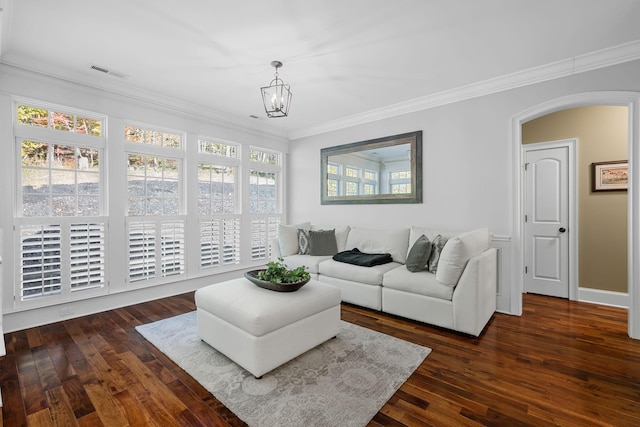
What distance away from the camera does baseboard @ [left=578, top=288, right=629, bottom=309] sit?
11.7ft

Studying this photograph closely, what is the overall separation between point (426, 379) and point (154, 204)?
144 inches

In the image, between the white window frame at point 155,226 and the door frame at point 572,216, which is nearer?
the white window frame at point 155,226

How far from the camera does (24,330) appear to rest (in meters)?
2.92

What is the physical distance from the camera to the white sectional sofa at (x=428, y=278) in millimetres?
2759

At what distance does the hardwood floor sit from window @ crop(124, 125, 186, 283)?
35.3 inches

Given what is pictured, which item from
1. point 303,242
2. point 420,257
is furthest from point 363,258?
point 303,242

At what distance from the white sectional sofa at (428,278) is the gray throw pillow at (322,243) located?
0.10m

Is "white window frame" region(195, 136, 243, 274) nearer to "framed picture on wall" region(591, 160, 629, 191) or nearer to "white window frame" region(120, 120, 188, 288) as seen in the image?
"white window frame" region(120, 120, 188, 288)

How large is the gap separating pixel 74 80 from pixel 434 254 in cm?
430

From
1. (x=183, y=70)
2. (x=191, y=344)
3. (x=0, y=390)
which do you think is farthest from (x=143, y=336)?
(x=183, y=70)

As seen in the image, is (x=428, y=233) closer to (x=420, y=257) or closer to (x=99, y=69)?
(x=420, y=257)

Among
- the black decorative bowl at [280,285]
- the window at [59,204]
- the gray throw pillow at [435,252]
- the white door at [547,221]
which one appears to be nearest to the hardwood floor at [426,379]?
the window at [59,204]

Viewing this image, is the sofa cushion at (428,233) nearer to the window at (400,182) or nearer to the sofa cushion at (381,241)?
the sofa cushion at (381,241)

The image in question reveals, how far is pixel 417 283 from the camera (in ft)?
9.99
